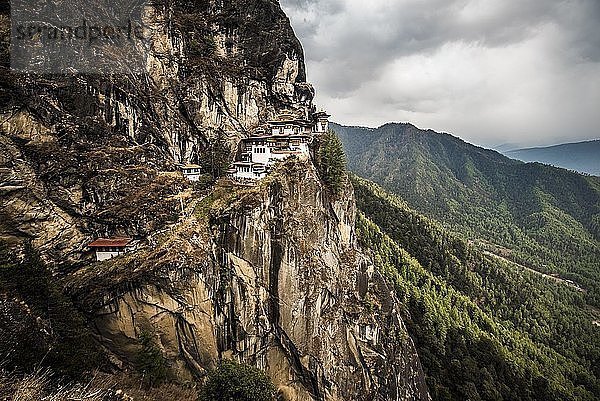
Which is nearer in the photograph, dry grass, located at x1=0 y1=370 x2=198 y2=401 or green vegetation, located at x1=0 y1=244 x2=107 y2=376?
dry grass, located at x1=0 y1=370 x2=198 y2=401

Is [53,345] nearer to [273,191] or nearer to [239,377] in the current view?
[239,377]

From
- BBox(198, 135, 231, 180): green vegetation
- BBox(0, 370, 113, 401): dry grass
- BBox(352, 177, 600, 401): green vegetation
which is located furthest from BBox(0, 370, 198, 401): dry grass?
BBox(352, 177, 600, 401): green vegetation

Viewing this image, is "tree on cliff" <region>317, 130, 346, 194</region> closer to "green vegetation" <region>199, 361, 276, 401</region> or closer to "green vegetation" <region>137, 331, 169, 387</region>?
"green vegetation" <region>199, 361, 276, 401</region>

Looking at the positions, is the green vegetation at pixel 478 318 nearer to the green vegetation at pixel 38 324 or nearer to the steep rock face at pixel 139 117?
the steep rock face at pixel 139 117

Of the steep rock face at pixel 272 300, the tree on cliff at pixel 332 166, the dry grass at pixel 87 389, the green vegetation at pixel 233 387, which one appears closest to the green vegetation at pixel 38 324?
the dry grass at pixel 87 389

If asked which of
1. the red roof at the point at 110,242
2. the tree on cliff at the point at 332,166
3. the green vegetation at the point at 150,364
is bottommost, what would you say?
the green vegetation at the point at 150,364

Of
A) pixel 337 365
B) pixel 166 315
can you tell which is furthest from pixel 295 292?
pixel 166 315
